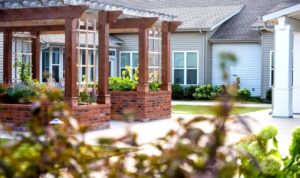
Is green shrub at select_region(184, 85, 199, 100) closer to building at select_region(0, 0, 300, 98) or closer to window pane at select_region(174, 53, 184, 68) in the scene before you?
building at select_region(0, 0, 300, 98)

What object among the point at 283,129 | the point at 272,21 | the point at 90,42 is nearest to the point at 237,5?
the point at 90,42

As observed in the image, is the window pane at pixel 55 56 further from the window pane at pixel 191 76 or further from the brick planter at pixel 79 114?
the brick planter at pixel 79 114

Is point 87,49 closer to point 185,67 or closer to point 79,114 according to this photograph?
point 79,114

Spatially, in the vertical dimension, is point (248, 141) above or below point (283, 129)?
above

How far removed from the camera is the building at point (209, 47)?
2698 cm

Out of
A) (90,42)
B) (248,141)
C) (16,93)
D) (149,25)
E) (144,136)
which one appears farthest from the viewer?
(90,42)

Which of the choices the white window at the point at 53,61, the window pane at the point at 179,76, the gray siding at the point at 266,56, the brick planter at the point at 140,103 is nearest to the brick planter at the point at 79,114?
the brick planter at the point at 140,103

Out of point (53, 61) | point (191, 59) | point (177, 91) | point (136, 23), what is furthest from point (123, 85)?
point (191, 59)

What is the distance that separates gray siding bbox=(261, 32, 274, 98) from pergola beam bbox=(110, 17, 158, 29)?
11159mm

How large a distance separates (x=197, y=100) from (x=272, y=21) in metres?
10.1

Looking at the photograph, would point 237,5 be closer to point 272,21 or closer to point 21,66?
point 272,21

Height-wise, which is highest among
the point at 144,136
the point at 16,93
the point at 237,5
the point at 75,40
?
the point at 237,5

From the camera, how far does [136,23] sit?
16719mm

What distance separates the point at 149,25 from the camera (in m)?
16.5
